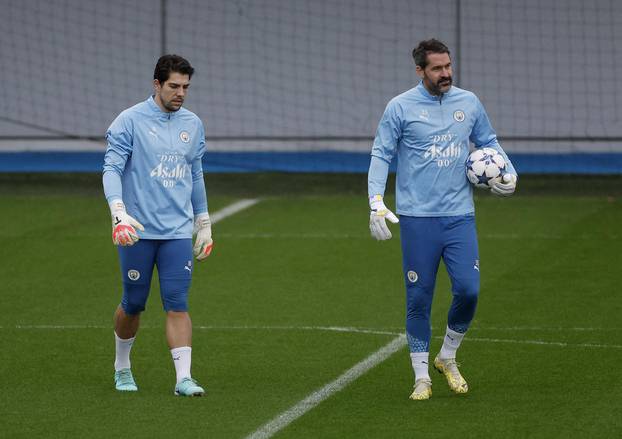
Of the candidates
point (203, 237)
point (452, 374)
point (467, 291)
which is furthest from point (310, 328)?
point (467, 291)

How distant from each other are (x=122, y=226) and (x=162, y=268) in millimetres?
518

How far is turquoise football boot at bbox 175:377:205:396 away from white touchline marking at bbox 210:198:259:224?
341 inches

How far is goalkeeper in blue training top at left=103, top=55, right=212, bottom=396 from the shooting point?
8.70 meters

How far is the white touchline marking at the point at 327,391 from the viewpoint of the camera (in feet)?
26.0

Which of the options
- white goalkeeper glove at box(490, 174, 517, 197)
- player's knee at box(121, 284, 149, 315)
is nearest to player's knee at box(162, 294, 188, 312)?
player's knee at box(121, 284, 149, 315)

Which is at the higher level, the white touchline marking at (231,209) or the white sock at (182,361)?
the white sock at (182,361)

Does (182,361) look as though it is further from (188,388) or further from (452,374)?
(452,374)

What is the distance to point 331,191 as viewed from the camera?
20.2 meters

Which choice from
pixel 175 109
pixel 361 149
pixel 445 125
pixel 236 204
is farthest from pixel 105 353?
pixel 361 149

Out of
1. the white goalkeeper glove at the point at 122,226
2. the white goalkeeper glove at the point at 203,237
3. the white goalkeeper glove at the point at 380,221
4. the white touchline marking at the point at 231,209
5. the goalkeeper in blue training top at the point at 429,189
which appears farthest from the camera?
the white touchline marking at the point at 231,209

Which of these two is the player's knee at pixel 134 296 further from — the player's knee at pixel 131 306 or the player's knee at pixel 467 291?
the player's knee at pixel 467 291

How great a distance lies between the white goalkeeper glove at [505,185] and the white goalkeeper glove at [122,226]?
7.17 ft

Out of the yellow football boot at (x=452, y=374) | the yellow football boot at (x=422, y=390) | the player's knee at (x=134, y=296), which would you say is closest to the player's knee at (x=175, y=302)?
the player's knee at (x=134, y=296)

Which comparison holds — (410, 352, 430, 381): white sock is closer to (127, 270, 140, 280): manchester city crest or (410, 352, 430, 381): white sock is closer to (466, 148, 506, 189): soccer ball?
(466, 148, 506, 189): soccer ball
